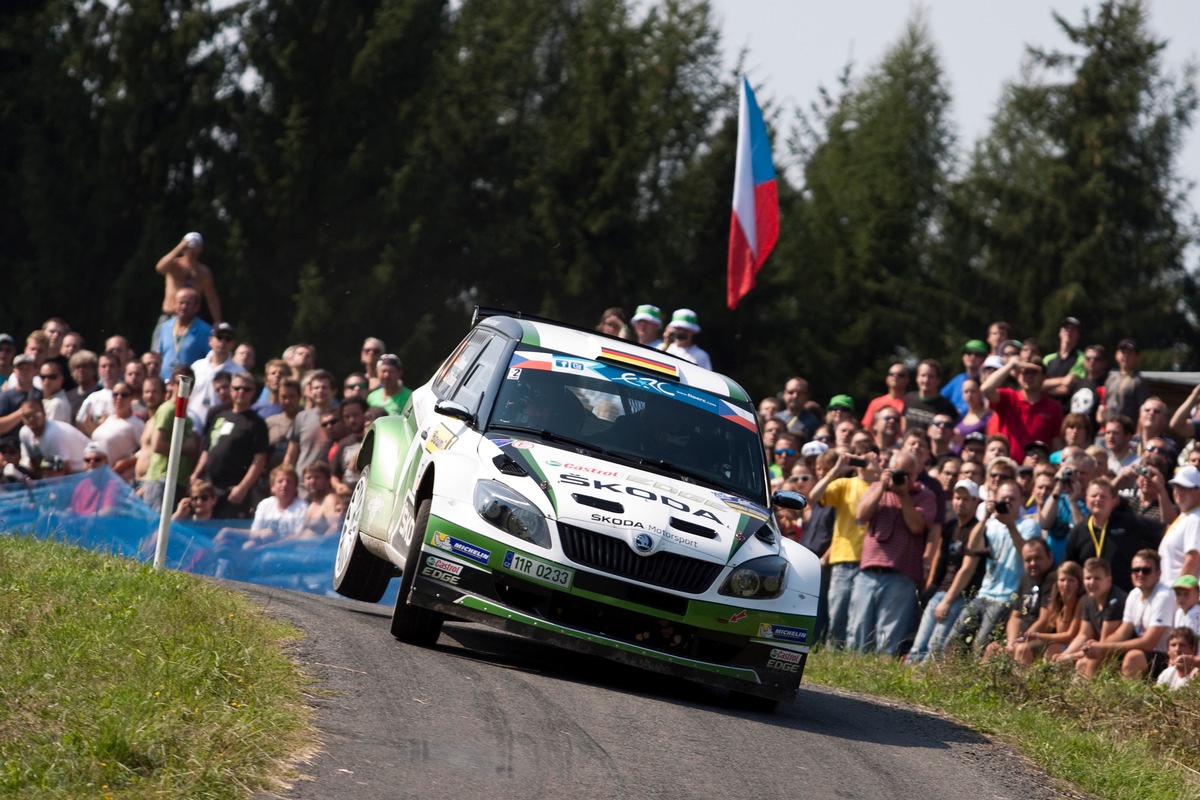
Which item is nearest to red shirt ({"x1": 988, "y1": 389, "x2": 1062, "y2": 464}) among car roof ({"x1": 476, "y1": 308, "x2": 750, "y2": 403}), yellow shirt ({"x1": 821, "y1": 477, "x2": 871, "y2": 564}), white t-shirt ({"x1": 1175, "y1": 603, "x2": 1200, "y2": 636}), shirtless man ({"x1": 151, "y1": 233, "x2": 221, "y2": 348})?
yellow shirt ({"x1": 821, "y1": 477, "x2": 871, "y2": 564})

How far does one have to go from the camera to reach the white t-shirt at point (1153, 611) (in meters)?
12.5

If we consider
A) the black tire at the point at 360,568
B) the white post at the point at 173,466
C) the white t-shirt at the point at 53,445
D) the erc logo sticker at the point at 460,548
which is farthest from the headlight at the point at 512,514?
the white t-shirt at the point at 53,445

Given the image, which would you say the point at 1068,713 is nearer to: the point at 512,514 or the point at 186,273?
the point at 512,514

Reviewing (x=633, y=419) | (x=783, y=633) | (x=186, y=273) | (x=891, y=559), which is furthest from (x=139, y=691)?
(x=186, y=273)

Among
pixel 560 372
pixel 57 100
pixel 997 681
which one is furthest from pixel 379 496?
pixel 57 100

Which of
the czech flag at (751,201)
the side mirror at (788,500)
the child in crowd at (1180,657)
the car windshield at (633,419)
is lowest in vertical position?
the child in crowd at (1180,657)

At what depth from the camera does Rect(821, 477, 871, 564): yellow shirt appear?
48.8 feet

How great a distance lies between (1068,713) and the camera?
1120cm

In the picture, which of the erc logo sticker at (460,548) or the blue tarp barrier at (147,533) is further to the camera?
the blue tarp barrier at (147,533)

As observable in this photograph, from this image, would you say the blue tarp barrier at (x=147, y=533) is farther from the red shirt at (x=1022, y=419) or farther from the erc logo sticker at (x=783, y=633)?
the red shirt at (x=1022, y=419)

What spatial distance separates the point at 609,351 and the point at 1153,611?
449 centimetres

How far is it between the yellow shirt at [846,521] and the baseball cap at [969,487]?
0.81 meters

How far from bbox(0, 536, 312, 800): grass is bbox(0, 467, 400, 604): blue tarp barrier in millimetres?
4856

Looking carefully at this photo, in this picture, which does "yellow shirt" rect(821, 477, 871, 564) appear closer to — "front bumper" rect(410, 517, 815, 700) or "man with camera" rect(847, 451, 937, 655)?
"man with camera" rect(847, 451, 937, 655)
